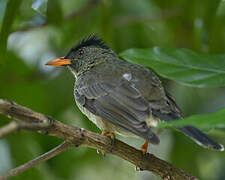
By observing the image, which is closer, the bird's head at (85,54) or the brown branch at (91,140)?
the brown branch at (91,140)

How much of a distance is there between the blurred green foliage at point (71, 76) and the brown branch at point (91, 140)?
4.29 ft

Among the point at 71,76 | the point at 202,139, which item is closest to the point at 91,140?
the point at 202,139

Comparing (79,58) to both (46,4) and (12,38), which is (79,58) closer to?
(46,4)

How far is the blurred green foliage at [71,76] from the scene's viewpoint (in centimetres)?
510

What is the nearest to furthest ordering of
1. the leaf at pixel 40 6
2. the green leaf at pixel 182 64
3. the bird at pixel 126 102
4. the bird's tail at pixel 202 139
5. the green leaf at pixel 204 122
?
the green leaf at pixel 204 122 → the bird's tail at pixel 202 139 → the bird at pixel 126 102 → the green leaf at pixel 182 64 → the leaf at pixel 40 6

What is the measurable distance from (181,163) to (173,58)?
1969 millimetres

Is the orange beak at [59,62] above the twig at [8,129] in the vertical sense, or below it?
below

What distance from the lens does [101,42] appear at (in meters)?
5.41

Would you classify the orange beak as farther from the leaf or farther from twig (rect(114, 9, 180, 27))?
twig (rect(114, 9, 180, 27))

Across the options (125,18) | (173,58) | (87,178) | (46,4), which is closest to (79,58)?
(46,4)

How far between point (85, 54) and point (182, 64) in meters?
1.75

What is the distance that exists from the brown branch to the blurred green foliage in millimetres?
1307

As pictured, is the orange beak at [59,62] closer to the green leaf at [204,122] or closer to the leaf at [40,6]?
the leaf at [40,6]

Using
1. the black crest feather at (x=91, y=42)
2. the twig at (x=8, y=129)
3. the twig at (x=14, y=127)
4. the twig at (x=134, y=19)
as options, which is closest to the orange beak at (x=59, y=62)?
the black crest feather at (x=91, y=42)
